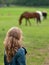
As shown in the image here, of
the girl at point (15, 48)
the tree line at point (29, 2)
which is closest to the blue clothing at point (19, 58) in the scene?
the girl at point (15, 48)

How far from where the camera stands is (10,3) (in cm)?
9219

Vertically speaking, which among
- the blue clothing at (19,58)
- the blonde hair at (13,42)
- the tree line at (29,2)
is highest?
the blonde hair at (13,42)

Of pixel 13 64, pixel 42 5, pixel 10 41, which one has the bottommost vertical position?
pixel 42 5

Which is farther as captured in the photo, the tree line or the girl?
the tree line

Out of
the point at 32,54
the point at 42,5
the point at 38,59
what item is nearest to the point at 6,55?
the point at 38,59

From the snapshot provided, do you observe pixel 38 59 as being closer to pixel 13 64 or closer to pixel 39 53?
pixel 39 53

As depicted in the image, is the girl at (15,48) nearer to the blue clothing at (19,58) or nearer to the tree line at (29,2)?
the blue clothing at (19,58)

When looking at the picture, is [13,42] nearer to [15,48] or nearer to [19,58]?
[15,48]

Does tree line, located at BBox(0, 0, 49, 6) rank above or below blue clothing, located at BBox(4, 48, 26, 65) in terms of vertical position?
below

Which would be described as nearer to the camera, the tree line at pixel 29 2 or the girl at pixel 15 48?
the girl at pixel 15 48

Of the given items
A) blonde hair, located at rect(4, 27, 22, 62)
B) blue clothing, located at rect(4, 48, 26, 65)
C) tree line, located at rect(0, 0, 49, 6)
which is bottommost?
tree line, located at rect(0, 0, 49, 6)

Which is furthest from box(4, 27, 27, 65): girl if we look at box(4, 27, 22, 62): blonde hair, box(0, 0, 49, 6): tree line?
box(0, 0, 49, 6): tree line

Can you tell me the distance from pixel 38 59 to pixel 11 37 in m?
5.17

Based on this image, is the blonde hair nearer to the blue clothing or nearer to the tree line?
the blue clothing
